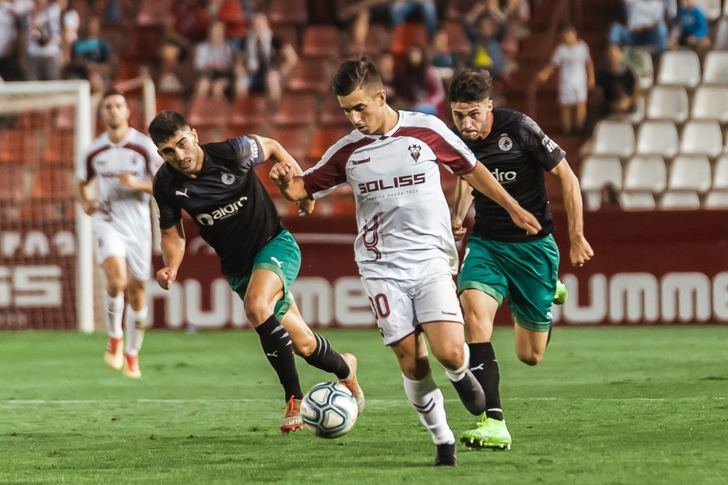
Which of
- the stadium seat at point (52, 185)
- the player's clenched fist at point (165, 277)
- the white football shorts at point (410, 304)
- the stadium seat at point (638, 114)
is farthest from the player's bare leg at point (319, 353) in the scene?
the stadium seat at point (638, 114)

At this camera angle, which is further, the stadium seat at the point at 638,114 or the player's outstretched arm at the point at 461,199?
the stadium seat at the point at 638,114

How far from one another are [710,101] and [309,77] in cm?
611

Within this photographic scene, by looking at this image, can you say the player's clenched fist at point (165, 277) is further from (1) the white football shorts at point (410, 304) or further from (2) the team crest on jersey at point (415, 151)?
(2) the team crest on jersey at point (415, 151)

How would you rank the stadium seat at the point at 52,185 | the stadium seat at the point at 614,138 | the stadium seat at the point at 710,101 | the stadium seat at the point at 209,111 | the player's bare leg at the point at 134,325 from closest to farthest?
the player's bare leg at the point at 134,325 → the stadium seat at the point at 52,185 → the stadium seat at the point at 614,138 → the stadium seat at the point at 710,101 → the stadium seat at the point at 209,111

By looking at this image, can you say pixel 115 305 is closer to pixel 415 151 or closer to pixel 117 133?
pixel 117 133

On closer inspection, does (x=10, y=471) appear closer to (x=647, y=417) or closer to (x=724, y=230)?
(x=647, y=417)

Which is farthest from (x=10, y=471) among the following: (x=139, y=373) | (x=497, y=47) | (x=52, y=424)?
(x=497, y=47)

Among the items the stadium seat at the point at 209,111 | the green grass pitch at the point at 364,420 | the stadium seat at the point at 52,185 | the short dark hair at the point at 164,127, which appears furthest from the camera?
the stadium seat at the point at 209,111

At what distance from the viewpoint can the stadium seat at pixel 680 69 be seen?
20812 millimetres

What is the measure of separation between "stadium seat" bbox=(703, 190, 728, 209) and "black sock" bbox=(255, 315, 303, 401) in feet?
38.3

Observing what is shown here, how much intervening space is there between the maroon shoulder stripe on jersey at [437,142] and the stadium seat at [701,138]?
13.2 meters

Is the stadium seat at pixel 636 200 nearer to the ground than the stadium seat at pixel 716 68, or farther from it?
nearer to the ground

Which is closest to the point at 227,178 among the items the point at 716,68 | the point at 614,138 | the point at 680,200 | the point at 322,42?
the point at 680,200

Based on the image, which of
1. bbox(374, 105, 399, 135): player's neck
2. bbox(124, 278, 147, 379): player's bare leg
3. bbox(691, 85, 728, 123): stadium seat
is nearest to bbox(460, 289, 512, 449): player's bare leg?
bbox(374, 105, 399, 135): player's neck
